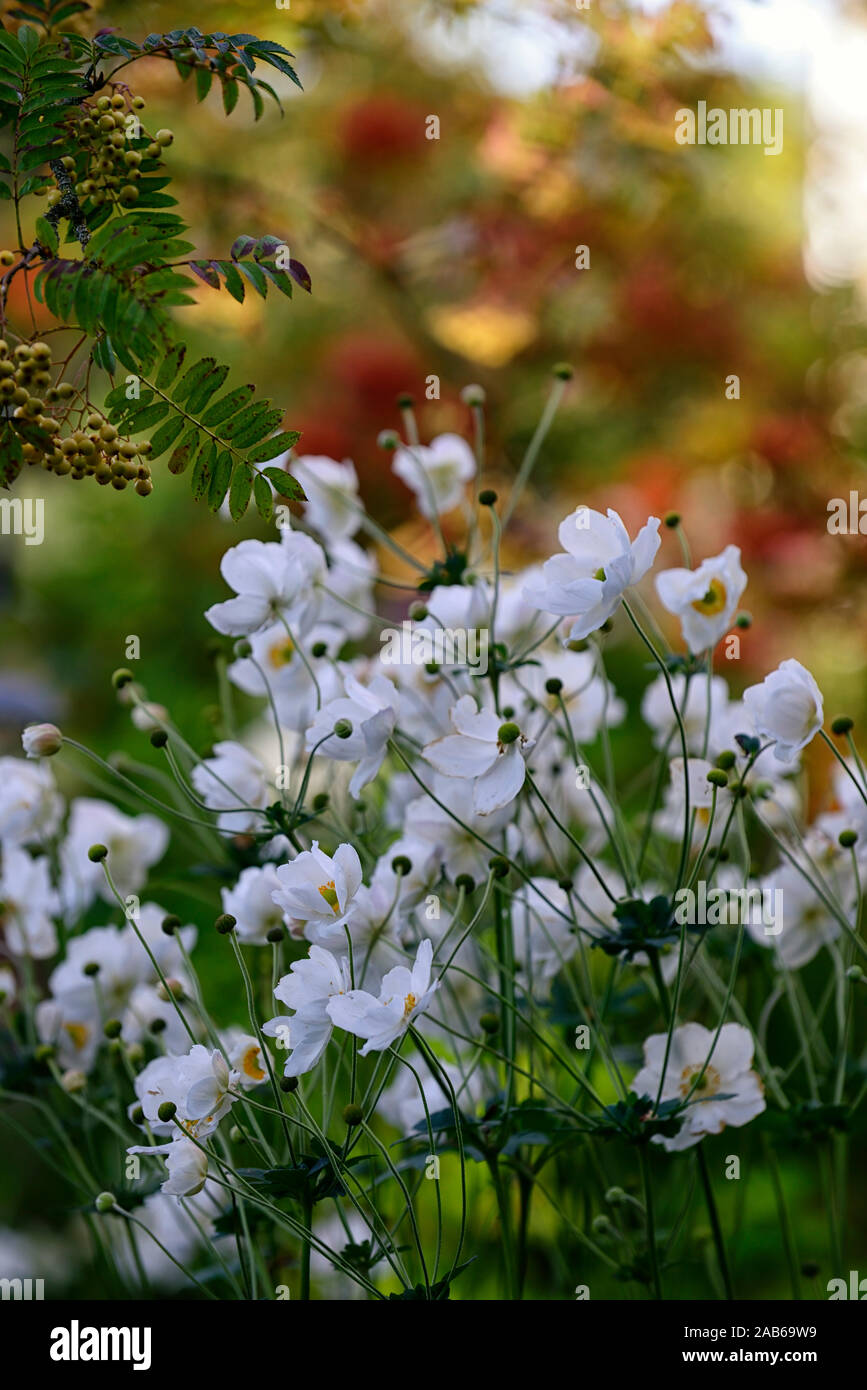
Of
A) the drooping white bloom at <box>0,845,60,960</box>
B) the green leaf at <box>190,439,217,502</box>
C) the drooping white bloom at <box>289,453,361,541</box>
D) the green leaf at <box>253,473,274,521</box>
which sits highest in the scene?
the drooping white bloom at <box>289,453,361,541</box>

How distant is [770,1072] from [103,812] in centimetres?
41

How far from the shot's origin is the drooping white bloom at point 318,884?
0.47m

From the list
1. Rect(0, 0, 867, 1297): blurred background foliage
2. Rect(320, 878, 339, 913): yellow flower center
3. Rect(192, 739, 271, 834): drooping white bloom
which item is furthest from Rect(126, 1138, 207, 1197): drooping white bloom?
Rect(0, 0, 867, 1297): blurred background foliage

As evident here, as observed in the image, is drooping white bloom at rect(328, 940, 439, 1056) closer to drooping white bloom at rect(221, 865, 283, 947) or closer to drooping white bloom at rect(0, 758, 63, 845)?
drooping white bloom at rect(221, 865, 283, 947)

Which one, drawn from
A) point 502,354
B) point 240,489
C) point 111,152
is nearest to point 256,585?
point 240,489

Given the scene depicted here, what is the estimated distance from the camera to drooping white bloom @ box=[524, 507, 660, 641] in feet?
1.61

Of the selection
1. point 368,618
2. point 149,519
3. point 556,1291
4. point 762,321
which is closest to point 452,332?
point 762,321

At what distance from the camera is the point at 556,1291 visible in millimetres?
760

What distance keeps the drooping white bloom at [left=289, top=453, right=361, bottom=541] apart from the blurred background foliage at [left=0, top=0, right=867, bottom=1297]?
3.27 feet

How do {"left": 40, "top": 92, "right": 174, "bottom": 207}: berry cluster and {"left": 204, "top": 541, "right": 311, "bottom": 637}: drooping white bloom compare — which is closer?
{"left": 40, "top": 92, "right": 174, "bottom": 207}: berry cluster

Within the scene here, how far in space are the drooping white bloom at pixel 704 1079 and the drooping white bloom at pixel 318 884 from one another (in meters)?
0.18

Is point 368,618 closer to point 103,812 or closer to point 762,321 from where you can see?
point 103,812

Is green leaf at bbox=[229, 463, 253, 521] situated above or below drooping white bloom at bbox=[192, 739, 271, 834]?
above

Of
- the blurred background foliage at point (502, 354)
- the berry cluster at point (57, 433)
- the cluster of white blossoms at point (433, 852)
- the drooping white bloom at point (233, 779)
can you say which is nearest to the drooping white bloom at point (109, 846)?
the cluster of white blossoms at point (433, 852)
